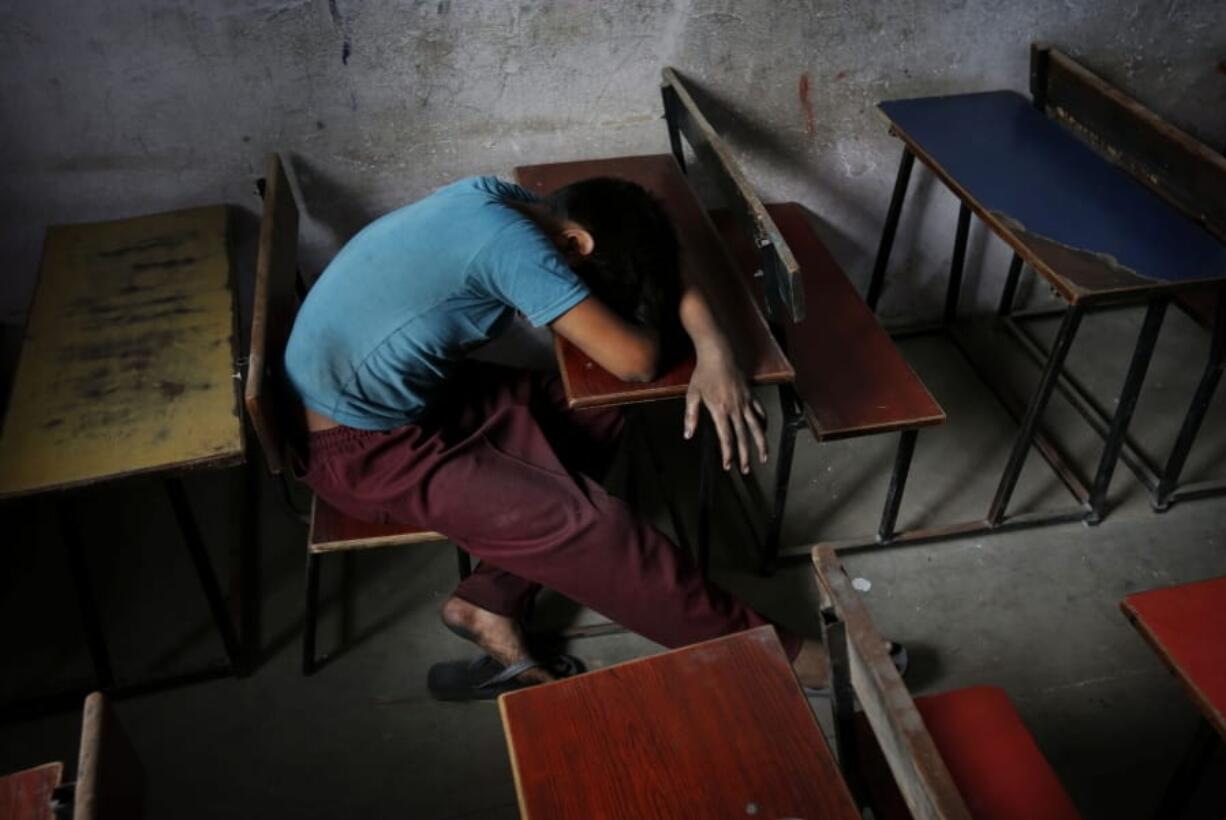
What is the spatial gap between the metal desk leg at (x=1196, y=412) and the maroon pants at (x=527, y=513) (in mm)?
1174

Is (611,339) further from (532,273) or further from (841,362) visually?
(841,362)

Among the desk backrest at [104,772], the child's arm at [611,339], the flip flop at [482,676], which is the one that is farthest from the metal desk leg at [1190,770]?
the desk backrest at [104,772]

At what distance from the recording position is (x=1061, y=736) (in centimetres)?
209

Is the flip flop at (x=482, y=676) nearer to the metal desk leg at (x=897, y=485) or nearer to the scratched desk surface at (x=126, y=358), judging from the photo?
the scratched desk surface at (x=126, y=358)

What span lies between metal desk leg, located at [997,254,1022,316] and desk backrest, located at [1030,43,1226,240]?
0.52 meters

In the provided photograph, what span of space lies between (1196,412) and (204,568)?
2.27 meters

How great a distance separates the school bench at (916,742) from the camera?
1.03m

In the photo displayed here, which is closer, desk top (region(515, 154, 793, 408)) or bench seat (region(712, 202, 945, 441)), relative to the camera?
desk top (region(515, 154, 793, 408))

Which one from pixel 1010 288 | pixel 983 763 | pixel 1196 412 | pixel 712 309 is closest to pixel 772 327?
pixel 712 309

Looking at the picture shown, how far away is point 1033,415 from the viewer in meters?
2.42

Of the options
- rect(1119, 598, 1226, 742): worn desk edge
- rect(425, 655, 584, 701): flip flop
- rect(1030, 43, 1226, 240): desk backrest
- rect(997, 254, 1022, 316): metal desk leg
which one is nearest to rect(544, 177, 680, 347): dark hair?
rect(425, 655, 584, 701): flip flop

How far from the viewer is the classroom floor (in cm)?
206

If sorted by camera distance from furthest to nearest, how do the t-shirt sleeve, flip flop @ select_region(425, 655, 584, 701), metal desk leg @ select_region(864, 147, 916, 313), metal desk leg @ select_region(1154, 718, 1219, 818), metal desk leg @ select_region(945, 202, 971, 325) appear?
metal desk leg @ select_region(945, 202, 971, 325) < metal desk leg @ select_region(864, 147, 916, 313) < flip flop @ select_region(425, 655, 584, 701) < the t-shirt sleeve < metal desk leg @ select_region(1154, 718, 1219, 818)

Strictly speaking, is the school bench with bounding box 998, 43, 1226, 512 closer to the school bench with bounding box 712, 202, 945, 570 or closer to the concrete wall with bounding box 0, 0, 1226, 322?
the concrete wall with bounding box 0, 0, 1226, 322
